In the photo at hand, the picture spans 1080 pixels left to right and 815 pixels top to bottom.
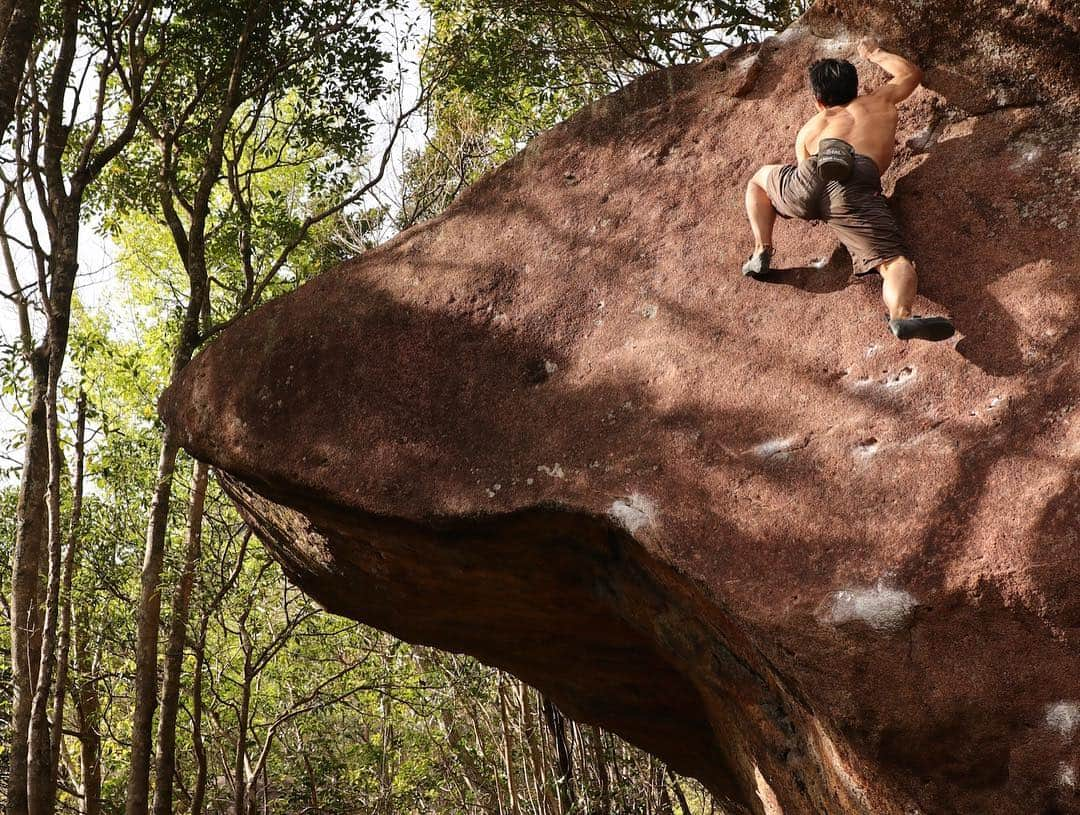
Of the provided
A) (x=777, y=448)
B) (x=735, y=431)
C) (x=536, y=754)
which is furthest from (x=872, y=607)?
(x=536, y=754)

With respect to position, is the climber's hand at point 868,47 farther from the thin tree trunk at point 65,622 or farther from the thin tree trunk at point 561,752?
the thin tree trunk at point 65,622

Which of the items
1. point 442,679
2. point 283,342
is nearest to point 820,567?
point 283,342

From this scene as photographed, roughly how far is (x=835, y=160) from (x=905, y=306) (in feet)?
2.17

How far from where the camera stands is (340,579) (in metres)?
5.34

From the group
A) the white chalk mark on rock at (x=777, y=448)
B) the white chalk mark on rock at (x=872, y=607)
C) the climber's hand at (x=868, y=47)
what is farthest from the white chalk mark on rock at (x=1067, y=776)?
the climber's hand at (x=868, y=47)

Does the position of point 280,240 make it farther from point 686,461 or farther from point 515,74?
point 686,461

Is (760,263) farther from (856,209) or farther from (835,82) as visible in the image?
(835,82)

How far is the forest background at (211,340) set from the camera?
6.84 meters

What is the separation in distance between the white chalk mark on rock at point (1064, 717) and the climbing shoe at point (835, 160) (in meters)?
2.08

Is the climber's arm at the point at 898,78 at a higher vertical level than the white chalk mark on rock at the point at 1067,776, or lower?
higher

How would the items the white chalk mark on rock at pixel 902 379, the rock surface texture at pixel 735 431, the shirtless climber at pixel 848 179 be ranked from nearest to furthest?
the rock surface texture at pixel 735 431 → the white chalk mark on rock at pixel 902 379 → the shirtless climber at pixel 848 179

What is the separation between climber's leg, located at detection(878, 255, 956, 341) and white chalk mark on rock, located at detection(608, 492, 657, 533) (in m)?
1.12

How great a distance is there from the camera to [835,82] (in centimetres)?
412

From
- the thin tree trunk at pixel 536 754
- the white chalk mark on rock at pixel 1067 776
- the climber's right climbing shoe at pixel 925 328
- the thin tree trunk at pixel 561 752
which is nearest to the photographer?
the white chalk mark on rock at pixel 1067 776
